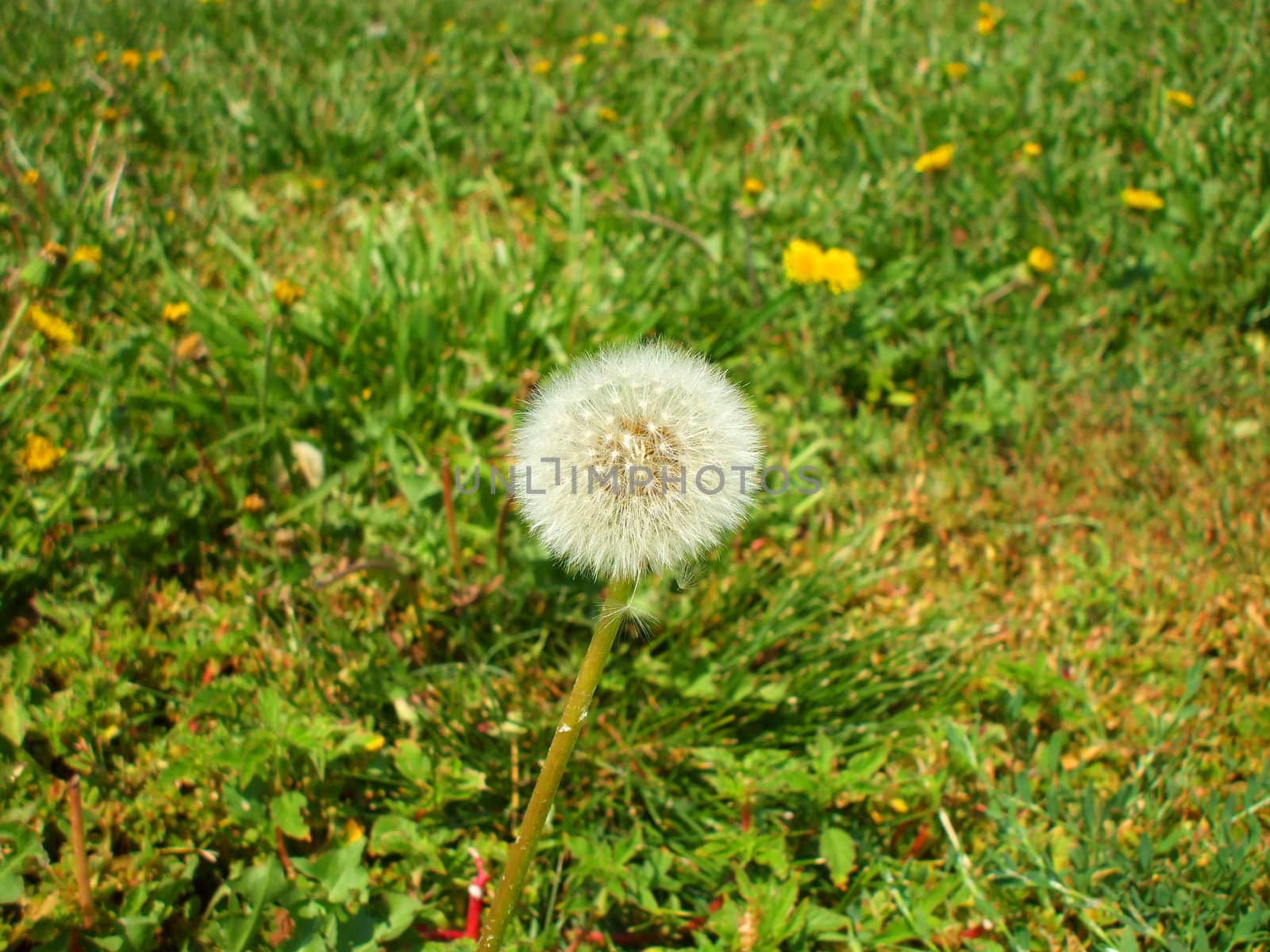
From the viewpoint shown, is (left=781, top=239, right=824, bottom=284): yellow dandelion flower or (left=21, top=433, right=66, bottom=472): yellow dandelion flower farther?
(left=781, top=239, right=824, bottom=284): yellow dandelion flower

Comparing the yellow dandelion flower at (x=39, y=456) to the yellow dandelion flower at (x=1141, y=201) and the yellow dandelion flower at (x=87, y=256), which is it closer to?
the yellow dandelion flower at (x=87, y=256)

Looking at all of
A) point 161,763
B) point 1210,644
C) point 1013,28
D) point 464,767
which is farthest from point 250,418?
point 1013,28

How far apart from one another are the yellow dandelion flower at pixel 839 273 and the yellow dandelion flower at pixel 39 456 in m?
2.03

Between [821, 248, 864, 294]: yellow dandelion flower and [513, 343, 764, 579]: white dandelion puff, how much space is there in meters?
1.45

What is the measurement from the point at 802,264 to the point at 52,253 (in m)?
1.95

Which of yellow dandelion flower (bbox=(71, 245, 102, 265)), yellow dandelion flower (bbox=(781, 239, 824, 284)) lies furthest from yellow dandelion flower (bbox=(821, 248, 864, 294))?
yellow dandelion flower (bbox=(71, 245, 102, 265))

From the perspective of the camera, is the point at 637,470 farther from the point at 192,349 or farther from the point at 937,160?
the point at 937,160

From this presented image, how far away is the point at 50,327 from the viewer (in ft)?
7.23

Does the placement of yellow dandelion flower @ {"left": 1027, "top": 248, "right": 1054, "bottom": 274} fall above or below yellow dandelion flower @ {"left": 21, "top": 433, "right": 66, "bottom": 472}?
above

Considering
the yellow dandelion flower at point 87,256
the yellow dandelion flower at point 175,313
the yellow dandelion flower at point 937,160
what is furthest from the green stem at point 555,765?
the yellow dandelion flower at point 937,160

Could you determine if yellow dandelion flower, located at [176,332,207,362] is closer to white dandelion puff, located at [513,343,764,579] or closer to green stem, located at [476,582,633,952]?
white dandelion puff, located at [513,343,764,579]

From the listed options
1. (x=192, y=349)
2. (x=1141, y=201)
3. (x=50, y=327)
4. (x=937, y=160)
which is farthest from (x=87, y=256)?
(x=1141, y=201)

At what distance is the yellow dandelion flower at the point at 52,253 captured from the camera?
2238mm

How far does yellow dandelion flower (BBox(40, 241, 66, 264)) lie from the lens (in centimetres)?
224
